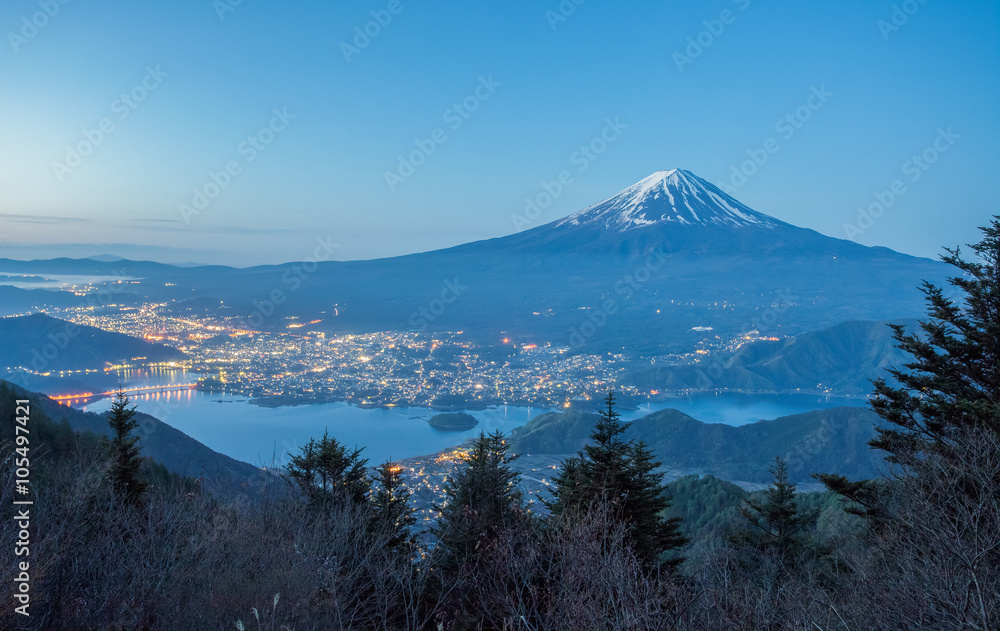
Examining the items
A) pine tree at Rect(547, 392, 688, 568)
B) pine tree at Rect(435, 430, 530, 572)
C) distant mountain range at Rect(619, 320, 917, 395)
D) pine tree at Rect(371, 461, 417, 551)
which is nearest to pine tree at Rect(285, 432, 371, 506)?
pine tree at Rect(371, 461, 417, 551)

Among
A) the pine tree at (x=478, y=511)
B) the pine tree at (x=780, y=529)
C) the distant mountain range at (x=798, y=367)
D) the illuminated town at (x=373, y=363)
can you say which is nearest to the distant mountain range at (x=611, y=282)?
the illuminated town at (x=373, y=363)

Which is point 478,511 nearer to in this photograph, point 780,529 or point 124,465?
point 124,465

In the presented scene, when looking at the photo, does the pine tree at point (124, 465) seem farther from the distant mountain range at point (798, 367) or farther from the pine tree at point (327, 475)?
the distant mountain range at point (798, 367)

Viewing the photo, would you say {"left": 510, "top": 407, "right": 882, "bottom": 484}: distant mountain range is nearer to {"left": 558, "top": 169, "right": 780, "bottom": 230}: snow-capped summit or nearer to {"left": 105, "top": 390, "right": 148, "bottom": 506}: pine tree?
{"left": 105, "top": 390, "right": 148, "bottom": 506}: pine tree

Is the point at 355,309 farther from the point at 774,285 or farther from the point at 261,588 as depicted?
the point at 261,588

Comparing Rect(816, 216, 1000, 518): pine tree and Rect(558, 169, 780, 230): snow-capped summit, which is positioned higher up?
Rect(558, 169, 780, 230): snow-capped summit

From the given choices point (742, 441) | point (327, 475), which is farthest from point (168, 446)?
point (742, 441)

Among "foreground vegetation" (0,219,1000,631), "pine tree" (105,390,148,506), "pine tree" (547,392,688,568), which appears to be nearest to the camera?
"foreground vegetation" (0,219,1000,631)
